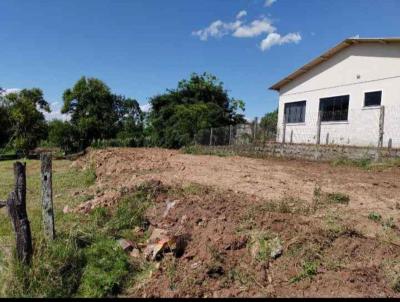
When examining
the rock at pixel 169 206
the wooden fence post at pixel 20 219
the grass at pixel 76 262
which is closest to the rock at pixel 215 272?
the grass at pixel 76 262

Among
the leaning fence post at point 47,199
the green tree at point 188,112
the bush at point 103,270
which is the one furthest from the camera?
the green tree at point 188,112

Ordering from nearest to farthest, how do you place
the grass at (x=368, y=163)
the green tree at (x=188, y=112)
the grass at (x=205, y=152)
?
the grass at (x=368, y=163)
the grass at (x=205, y=152)
the green tree at (x=188, y=112)

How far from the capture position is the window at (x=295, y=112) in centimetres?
1719

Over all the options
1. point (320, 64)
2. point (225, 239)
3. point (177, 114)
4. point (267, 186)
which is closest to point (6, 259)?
point (225, 239)

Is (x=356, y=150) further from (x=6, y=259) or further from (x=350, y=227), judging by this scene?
(x=6, y=259)

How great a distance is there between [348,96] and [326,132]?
1773 mm

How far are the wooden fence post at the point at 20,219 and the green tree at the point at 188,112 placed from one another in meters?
17.5

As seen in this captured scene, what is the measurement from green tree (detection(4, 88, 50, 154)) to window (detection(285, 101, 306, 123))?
54.0ft

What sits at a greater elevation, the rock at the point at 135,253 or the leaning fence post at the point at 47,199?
Answer: the leaning fence post at the point at 47,199

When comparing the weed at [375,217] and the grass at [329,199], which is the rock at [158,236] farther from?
the weed at [375,217]

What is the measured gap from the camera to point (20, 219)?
346 cm

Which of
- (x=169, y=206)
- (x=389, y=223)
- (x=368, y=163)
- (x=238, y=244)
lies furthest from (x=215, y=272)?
(x=368, y=163)
